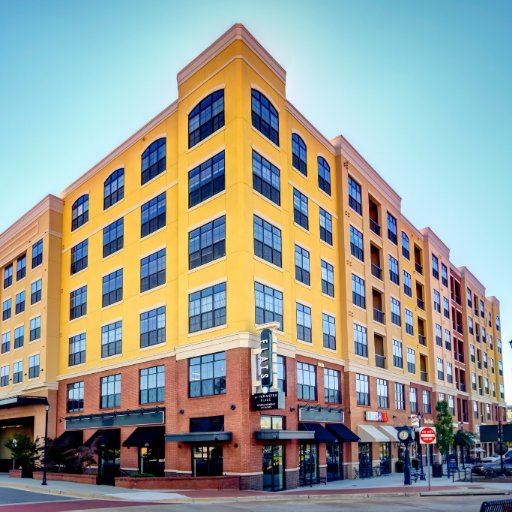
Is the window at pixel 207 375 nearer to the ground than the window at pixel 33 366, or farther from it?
nearer to the ground

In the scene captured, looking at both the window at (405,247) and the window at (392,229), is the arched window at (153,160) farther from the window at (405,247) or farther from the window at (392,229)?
the window at (405,247)

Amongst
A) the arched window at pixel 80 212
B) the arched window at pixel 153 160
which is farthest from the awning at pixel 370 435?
the arched window at pixel 80 212

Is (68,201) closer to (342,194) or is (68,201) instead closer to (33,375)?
(33,375)

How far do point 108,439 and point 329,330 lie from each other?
16077 millimetres

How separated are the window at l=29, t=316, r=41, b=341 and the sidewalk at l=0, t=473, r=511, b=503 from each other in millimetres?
16025

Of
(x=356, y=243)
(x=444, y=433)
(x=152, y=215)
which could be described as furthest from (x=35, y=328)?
(x=444, y=433)

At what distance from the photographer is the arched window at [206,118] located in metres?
38.8

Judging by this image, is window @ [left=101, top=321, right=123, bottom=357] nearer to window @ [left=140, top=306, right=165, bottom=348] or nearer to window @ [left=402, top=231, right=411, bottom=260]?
window @ [left=140, top=306, right=165, bottom=348]

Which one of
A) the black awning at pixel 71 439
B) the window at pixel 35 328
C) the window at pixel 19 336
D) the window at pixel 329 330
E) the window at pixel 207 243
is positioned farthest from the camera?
the window at pixel 19 336

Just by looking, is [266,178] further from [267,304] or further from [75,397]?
[75,397]

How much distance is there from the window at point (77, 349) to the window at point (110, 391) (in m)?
3.94

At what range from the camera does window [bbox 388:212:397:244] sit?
57.2 metres

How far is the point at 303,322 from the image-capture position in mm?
40812

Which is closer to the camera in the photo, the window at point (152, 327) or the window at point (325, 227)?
the window at point (152, 327)
